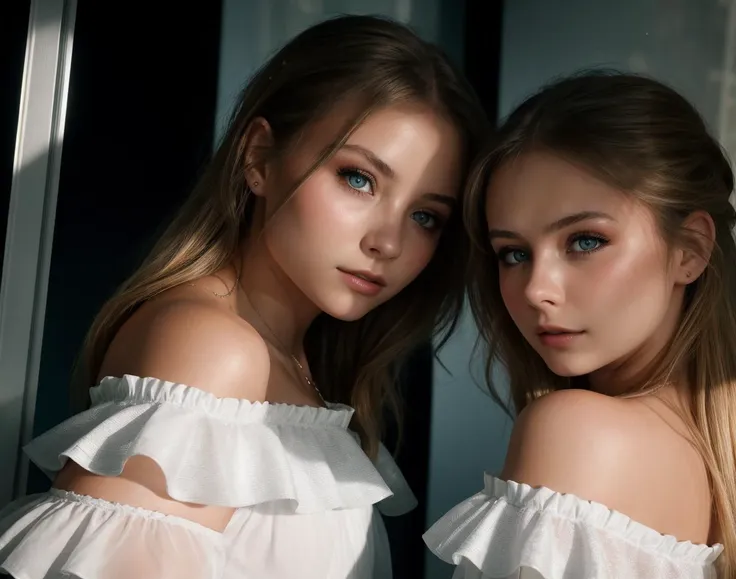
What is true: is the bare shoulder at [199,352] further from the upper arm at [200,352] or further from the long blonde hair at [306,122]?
the long blonde hair at [306,122]

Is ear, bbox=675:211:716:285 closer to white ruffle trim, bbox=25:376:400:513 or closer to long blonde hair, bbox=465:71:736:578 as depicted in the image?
long blonde hair, bbox=465:71:736:578

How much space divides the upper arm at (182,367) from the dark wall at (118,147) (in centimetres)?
42

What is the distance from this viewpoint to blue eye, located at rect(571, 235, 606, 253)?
4.42 ft

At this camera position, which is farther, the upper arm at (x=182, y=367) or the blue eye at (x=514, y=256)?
the blue eye at (x=514, y=256)

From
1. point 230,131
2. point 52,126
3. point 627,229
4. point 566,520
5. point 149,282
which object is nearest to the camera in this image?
point 566,520

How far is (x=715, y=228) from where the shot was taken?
1.42 meters

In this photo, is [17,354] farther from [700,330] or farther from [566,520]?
[700,330]

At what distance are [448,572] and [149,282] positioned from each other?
1.00 m

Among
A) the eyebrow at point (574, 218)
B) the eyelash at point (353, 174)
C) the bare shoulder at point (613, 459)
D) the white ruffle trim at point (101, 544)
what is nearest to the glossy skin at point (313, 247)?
the eyelash at point (353, 174)

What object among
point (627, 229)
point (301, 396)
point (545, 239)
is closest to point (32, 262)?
point (301, 396)

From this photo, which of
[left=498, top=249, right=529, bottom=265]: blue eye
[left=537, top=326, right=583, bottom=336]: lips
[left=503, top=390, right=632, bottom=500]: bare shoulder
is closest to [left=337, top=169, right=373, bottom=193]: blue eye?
[left=498, top=249, right=529, bottom=265]: blue eye

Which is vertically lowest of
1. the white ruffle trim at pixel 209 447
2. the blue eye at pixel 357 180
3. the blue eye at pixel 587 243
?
the white ruffle trim at pixel 209 447

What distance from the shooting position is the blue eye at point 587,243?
4.42ft

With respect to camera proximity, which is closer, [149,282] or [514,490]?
[514,490]
